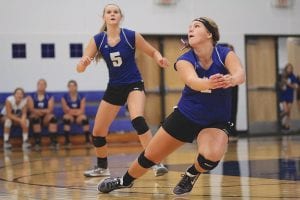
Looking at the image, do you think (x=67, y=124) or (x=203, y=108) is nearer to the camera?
(x=203, y=108)

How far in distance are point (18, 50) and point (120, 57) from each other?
8520mm

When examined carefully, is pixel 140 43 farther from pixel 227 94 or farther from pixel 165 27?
pixel 165 27

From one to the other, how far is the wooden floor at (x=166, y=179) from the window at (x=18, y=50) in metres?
4.85

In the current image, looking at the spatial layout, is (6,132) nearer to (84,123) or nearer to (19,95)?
(19,95)

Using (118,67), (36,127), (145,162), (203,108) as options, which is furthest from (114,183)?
(36,127)

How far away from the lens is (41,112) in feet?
46.8

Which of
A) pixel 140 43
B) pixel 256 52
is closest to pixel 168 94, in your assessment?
pixel 256 52

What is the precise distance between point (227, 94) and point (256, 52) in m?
12.5

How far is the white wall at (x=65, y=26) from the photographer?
49.3ft

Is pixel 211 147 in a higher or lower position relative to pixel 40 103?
lower

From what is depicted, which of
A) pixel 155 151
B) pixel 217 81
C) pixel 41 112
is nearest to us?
pixel 217 81

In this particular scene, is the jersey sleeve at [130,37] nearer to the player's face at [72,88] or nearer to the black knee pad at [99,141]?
the black knee pad at [99,141]

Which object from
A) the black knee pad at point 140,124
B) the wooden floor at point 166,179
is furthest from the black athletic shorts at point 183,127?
the black knee pad at point 140,124

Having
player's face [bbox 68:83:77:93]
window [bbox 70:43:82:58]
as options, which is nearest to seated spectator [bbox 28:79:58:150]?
player's face [bbox 68:83:77:93]
